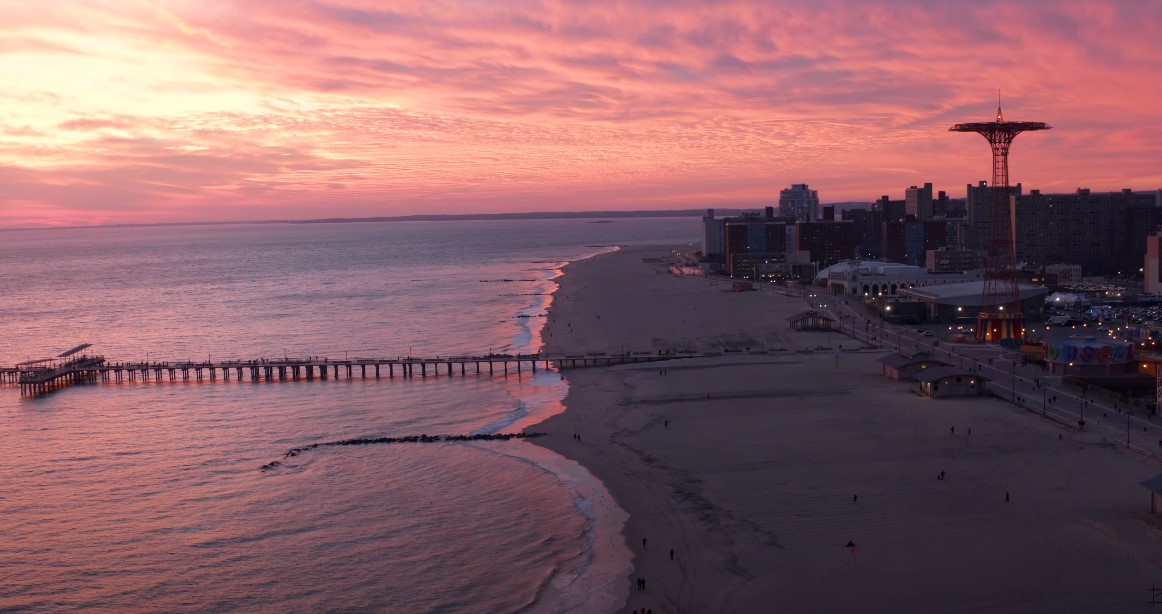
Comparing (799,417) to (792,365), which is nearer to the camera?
(799,417)

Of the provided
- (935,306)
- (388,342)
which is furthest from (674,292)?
(388,342)

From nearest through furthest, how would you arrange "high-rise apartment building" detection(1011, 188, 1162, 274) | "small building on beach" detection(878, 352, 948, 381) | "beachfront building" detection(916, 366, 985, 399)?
1. "beachfront building" detection(916, 366, 985, 399)
2. "small building on beach" detection(878, 352, 948, 381)
3. "high-rise apartment building" detection(1011, 188, 1162, 274)

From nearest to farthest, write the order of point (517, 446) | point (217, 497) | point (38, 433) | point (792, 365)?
point (217, 497)
point (517, 446)
point (38, 433)
point (792, 365)

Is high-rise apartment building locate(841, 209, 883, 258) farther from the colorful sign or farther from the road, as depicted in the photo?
the colorful sign

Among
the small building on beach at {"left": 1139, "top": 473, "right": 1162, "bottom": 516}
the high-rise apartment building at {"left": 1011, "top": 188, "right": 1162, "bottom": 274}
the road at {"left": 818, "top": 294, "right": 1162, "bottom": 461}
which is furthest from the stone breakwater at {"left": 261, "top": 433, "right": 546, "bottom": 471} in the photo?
the high-rise apartment building at {"left": 1011, "top": 188, "right": 1162, "bottom": 274}

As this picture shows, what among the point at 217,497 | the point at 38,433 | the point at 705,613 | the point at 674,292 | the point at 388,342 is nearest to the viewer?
the point at 705,613

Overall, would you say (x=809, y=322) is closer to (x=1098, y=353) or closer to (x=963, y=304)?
(x=963, y=304)

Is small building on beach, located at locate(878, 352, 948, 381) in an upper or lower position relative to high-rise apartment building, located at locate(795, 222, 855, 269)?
lower

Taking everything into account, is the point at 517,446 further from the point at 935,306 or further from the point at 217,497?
the point at 935,306
